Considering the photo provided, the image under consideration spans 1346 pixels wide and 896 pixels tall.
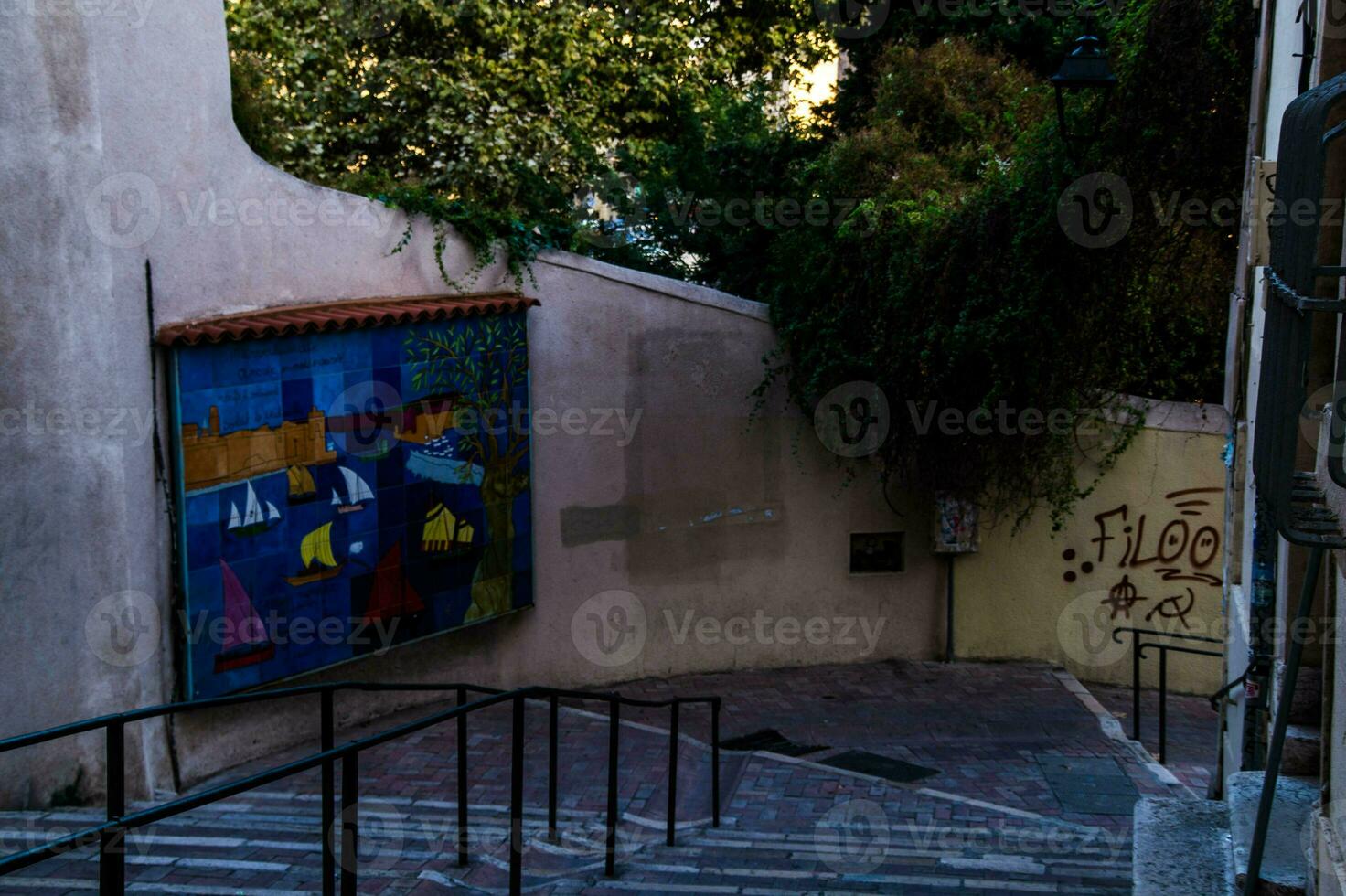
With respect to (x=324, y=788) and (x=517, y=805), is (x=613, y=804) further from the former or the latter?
(x=324, y=788)

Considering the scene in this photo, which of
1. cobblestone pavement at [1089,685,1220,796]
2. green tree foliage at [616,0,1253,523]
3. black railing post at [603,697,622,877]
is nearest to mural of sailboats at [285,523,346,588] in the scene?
black railing post at [603,697,622,877]

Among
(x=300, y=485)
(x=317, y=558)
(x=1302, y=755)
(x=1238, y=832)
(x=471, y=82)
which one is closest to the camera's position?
(x=1238, y=832)

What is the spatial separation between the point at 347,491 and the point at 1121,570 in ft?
24.5

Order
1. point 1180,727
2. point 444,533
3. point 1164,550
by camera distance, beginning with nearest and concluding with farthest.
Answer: point 444,533
point 1180,727
point 1164,550

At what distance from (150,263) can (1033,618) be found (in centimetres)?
866

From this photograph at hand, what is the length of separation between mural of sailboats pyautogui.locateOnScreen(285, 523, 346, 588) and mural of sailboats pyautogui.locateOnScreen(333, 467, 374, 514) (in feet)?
0.59

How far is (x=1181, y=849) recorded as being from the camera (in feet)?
17.1

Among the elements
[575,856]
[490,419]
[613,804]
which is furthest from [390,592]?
[613,804]

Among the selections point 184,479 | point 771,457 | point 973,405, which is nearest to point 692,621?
point 771,457

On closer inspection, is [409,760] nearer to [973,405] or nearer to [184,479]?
[184,479]

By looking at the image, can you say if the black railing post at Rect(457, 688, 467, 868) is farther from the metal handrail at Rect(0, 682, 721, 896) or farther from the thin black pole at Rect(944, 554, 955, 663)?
the thin black pole at Rect(944, 554, 955, 663)

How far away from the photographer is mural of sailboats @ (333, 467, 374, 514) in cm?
905

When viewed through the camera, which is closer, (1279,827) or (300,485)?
(1279,827)

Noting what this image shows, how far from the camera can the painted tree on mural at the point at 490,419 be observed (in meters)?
9.98
